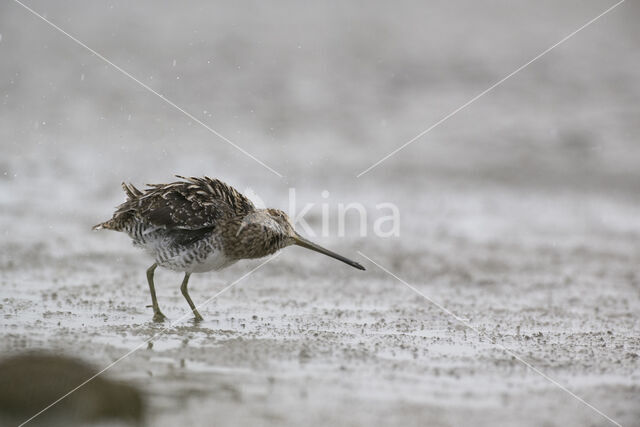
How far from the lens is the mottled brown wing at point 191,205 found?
679 centimetres

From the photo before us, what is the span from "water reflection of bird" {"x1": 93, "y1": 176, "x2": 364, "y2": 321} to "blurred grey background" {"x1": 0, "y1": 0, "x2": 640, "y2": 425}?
1.63 ft

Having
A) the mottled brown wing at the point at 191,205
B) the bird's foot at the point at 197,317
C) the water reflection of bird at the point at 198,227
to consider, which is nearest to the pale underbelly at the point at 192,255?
the water reflection of bird at the point at 198,227

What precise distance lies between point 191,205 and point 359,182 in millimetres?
5568

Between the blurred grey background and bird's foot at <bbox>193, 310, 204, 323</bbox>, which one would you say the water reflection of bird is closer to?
bird's foot at <bbox>193, 310, 204, 323</bbox>

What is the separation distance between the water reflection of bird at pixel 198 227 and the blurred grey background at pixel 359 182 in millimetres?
497

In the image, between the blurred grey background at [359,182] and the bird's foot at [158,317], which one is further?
the bird's foot at [158,317]

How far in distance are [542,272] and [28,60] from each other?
10486 mm

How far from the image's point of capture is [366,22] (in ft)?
57.2

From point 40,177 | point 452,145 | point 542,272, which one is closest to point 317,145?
point 452,145

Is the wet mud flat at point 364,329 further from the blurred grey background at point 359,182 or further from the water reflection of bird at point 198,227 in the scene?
the water reflection of bird at point 198,227

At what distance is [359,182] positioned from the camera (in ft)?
39.9

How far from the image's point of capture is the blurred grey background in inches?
215

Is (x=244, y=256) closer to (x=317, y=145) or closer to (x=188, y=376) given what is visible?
(x=188, y=376)

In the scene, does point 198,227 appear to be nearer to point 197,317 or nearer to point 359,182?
point 197,317
